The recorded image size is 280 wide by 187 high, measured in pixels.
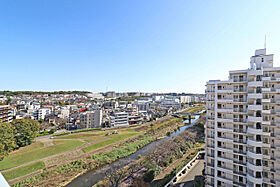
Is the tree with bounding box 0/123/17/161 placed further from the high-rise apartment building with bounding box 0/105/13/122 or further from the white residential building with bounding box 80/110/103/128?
the white residential building with bounding box 80/110/103/128

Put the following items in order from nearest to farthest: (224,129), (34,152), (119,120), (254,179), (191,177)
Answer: (254,179)
(224,129)
(191,177)
(34,152)
(119,120)

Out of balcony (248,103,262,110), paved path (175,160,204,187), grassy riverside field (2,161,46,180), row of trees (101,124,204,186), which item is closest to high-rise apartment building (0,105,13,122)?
grassy riverside field (2,161,46,180)

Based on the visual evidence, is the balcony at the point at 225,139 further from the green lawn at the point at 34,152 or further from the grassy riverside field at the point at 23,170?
the green lawn at the point at 34,152

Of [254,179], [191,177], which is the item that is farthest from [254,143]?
[191,177]

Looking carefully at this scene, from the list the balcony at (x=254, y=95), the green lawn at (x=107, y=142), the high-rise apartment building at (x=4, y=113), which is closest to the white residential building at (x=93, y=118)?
the green lawn at (x=107, y=142)

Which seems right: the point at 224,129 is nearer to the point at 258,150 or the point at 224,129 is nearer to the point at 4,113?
the point at 258,150

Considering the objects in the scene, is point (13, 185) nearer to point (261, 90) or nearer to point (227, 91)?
point (227, 91)
